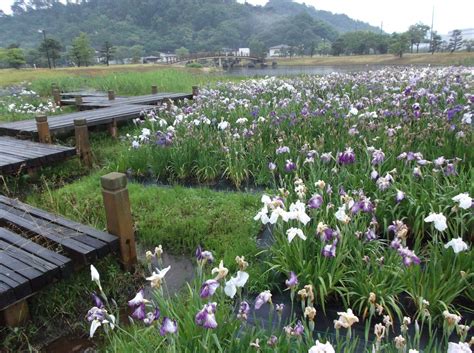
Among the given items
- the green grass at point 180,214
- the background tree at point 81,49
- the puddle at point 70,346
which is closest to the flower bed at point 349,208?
the green grass at point 180,214

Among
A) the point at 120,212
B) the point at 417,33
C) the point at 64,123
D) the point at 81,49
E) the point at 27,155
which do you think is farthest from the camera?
the point at 417,33

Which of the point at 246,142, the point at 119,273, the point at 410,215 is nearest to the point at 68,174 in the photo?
the point at 246,142

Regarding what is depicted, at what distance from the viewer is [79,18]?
88.4 metres

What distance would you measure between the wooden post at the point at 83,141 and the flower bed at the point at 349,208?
99 centimetres

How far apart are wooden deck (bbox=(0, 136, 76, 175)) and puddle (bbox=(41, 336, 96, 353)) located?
314 cm

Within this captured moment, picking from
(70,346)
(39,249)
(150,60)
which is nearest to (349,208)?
(70,346)

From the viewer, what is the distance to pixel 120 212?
A: 9.98ft

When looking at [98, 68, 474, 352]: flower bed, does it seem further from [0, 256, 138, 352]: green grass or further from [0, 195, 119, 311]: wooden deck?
A: [0, 195, 119, 311]: wooden deck

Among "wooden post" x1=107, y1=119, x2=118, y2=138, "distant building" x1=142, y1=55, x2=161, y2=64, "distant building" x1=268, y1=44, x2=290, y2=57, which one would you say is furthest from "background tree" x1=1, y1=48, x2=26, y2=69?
"distant building" x1=268, y1=44, x2=290, y2=57

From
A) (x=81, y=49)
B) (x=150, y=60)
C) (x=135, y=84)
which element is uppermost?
(x=81, y=49)

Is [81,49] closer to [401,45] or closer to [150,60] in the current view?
[150,60]

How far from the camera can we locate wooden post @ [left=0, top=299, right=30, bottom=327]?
8.36ft

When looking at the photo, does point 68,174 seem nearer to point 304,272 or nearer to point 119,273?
point 119,273

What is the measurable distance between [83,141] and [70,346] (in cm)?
414
